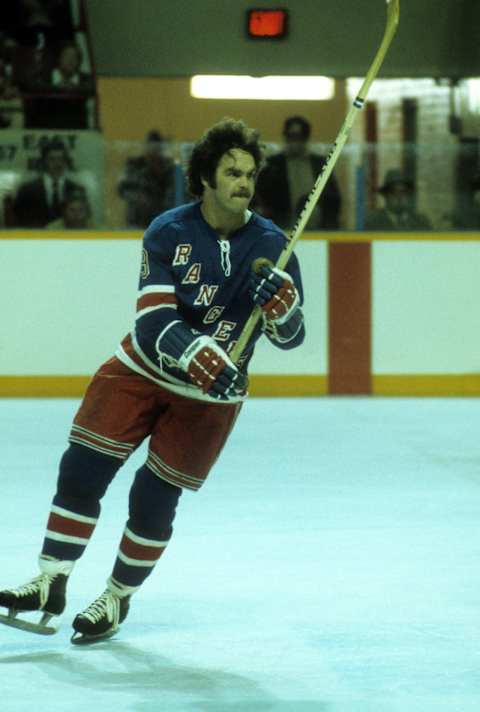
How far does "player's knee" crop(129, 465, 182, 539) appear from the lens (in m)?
3.93

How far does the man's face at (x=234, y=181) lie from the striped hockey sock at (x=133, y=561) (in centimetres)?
92

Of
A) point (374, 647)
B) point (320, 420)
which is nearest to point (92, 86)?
point (320, 420)

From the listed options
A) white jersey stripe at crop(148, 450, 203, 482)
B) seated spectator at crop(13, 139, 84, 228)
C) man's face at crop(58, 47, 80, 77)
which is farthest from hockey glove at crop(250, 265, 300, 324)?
man's face at crop(58, 47, 80, 77)

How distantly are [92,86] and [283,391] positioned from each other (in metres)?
3.21

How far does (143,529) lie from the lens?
397 centimetres

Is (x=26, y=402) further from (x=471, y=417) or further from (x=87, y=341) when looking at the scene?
(x=471, y=417)

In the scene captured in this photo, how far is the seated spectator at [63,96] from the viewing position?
10.9m

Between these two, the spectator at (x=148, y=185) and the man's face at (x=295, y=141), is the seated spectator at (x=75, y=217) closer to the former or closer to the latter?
the spectator at (x=148, y=185)

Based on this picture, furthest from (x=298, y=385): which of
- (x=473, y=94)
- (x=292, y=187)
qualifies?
(x=473, y=94)

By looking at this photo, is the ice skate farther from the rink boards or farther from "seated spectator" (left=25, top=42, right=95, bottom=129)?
"seated spectator" (left=25, top=42, right=95, bottom=129)

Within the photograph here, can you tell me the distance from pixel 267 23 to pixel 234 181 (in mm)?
8588

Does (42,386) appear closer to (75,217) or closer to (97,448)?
(75,217)

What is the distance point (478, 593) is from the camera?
4.47 m

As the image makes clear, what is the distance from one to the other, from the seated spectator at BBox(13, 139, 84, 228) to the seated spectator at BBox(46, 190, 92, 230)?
4 centimetres
